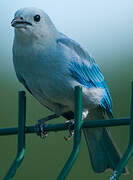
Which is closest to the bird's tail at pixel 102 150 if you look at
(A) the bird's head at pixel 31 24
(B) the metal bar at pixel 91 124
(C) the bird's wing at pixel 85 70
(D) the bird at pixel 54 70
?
(D) the bird at pixel 54 70

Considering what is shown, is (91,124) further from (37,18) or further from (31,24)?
(37,18)

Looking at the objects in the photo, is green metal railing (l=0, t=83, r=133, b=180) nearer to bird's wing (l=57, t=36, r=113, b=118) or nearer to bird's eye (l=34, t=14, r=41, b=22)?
bird's wing (l=57, t=36, r=113, b=118)

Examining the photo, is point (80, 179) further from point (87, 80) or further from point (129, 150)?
point (129, 150)

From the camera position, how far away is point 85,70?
19.4 ft

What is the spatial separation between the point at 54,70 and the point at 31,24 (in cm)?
49

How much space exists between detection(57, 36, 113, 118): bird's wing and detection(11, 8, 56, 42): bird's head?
0.57 ft

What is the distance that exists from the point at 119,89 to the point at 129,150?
23.0 ft

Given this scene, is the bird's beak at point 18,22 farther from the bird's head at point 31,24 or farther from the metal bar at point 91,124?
the metal bar at point 91,124

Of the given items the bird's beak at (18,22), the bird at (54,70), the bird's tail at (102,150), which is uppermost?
the bird's beak at (18,22)

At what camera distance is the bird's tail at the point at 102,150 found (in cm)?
498

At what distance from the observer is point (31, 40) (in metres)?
5.54

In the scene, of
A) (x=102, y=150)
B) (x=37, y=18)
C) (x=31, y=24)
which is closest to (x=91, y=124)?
(x=102, y=150)

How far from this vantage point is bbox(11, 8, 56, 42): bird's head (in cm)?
543

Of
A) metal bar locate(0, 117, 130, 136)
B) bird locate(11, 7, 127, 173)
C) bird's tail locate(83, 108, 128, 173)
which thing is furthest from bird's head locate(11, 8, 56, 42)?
metal bar locate(0, 117, 130, 136)
